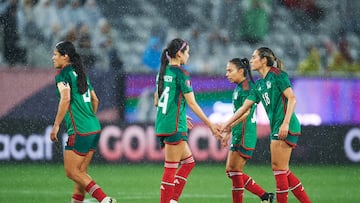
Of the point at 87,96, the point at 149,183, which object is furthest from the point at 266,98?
the point at 149,183

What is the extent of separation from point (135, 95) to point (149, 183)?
11.2 ft

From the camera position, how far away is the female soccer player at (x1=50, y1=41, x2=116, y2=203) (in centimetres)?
1020

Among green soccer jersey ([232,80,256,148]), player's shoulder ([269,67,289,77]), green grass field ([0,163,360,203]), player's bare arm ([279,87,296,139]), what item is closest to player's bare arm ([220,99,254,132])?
green soccer jersey ([232,80,256,148])

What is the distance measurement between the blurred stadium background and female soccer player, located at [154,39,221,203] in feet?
9.48

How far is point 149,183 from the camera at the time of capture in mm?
14820

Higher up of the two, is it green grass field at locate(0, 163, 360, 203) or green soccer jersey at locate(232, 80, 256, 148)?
green soccer jersey at locate(232, 80, 256, 148)

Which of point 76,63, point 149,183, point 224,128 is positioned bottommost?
point 149,183

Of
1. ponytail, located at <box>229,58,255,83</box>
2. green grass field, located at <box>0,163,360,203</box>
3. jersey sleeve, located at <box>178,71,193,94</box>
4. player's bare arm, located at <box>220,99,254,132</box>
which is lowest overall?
green grass field, located at <box>0,163,360,203</box>

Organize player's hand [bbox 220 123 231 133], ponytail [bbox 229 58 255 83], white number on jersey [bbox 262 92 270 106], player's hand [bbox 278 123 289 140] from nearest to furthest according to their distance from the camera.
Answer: player's hand [bbox 278 123 289 140] → white number on jersey [bbox 262 92 270 106] → player's hand [bbox 220 123 231 133] → ponytail [bbox 229 58 255 83]

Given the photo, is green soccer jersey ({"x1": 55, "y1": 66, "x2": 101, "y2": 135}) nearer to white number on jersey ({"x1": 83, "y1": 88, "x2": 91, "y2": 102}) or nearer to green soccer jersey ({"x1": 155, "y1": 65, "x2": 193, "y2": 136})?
white number on jersey ({"x1": 83, "y1": 88, "x2": 91, "y2": 102})

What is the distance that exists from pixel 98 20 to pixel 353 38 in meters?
6.89

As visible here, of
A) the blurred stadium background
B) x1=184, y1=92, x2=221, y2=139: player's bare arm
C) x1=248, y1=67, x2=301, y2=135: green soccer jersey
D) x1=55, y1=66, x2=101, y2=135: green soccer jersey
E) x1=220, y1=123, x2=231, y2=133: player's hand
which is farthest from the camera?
the blurred stadium background

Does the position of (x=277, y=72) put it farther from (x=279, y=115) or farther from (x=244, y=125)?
(x=244, y=125)

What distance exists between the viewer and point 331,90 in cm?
1847
